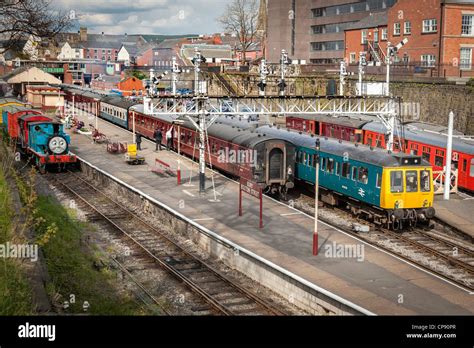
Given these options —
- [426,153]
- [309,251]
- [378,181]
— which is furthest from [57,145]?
[426,153]

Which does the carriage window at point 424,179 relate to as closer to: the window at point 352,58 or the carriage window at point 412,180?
the carriage window at point 412,180

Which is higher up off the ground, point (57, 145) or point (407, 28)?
point (407, 28)

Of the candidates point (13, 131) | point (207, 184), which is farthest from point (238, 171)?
point (13, 131)

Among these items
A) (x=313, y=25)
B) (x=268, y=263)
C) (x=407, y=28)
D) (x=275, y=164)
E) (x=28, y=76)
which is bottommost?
(x=268, y=263)

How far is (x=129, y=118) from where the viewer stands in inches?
2021

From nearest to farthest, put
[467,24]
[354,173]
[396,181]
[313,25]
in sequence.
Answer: [396,181] < [354,173] < [467,24] < [313,25]

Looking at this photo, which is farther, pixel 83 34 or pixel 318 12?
pixel 83 34

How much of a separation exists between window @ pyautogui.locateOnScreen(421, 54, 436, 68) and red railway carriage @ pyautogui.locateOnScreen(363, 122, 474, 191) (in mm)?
17447

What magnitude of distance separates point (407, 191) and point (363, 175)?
6.23ft

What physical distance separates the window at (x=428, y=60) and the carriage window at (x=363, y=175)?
30.2 metres

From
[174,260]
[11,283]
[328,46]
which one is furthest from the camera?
[328,46]

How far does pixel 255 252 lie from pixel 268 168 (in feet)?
30.0

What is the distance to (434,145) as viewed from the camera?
29.9 metres

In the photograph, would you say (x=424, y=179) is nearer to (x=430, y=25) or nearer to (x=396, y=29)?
(x=430, y=25)
